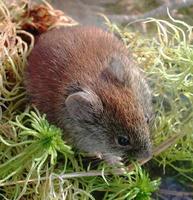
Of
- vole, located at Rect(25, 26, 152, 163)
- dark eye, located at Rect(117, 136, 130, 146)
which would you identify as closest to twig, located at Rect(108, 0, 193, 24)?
vole, located at Rect(25, 26, 152, 163)

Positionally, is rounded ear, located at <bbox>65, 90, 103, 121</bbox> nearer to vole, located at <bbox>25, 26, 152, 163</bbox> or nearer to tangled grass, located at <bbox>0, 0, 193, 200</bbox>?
vole, located at <bbox>25, 26, 152, 163</bbox>

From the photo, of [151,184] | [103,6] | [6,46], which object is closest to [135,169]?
[151,184]

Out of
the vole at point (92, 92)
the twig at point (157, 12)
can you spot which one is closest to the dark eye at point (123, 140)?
the vole at point (92, 92)

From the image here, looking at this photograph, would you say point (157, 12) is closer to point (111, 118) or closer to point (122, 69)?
point (122, 69)

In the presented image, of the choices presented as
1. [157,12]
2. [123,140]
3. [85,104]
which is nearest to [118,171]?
[123,140]

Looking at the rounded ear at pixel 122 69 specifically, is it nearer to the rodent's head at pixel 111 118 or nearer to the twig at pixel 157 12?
the rodent's head at pixel 111 118

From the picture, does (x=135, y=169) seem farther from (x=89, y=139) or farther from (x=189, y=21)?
(x=189, y=21)
